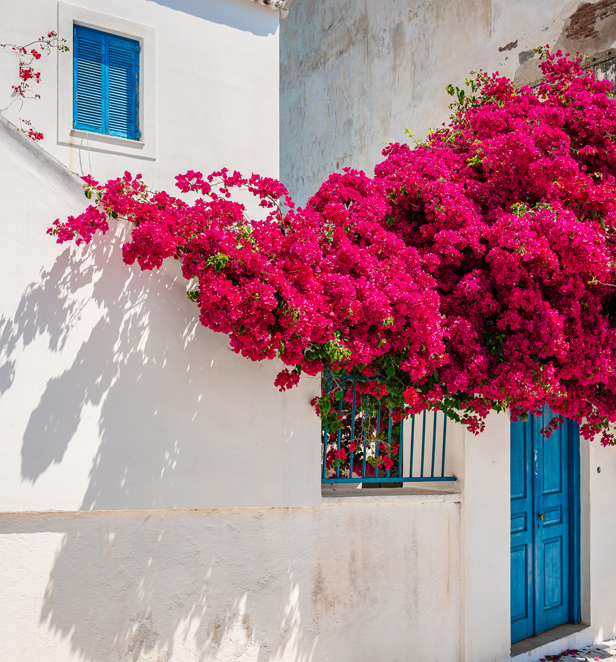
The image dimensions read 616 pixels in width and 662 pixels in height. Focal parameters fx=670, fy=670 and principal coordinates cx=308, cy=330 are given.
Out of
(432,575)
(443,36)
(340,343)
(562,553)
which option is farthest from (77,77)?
(562,553)

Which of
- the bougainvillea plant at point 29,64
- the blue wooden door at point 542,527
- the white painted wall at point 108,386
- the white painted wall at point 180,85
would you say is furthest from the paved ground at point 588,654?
the bougainvillea plant at point 29,64

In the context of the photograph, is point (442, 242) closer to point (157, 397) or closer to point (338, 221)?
point (338, 221)

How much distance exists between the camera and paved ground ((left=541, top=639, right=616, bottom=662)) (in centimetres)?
628

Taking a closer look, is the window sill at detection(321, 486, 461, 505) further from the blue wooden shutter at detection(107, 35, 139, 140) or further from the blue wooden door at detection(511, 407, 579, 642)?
the blue wooden shutter at detection(107, 35, 139, 140)

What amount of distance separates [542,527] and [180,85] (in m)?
5.84

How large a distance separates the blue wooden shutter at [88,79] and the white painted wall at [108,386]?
3056 millimetres

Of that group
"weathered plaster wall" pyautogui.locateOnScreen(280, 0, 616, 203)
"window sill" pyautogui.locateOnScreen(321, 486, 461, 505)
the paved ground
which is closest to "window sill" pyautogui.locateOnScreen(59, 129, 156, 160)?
"window sill" pyautogui.locateOnScreen(321, 486, 461, 505)

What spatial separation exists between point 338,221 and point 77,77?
3.77 m

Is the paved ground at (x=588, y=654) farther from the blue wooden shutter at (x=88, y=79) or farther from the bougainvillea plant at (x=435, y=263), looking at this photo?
the blue wooden shutter at (x=88, y=79)

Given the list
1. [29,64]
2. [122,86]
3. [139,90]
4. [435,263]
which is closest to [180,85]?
[139,90]

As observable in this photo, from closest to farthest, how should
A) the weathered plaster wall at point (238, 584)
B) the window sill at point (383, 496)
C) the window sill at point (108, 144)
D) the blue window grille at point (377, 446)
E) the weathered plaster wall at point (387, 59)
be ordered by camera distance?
the weathered plaster wall at point (238, 584), the window sill at point (383, 496), the blue window grille at point (377, 446), the window sill at point (108, 144), the weathered plaster wall at point (387, 59)

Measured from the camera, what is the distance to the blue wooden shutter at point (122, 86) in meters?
6.79

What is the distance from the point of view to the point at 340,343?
404 cm

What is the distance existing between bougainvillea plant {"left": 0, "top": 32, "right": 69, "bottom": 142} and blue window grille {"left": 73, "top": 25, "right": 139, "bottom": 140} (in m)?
0.27
